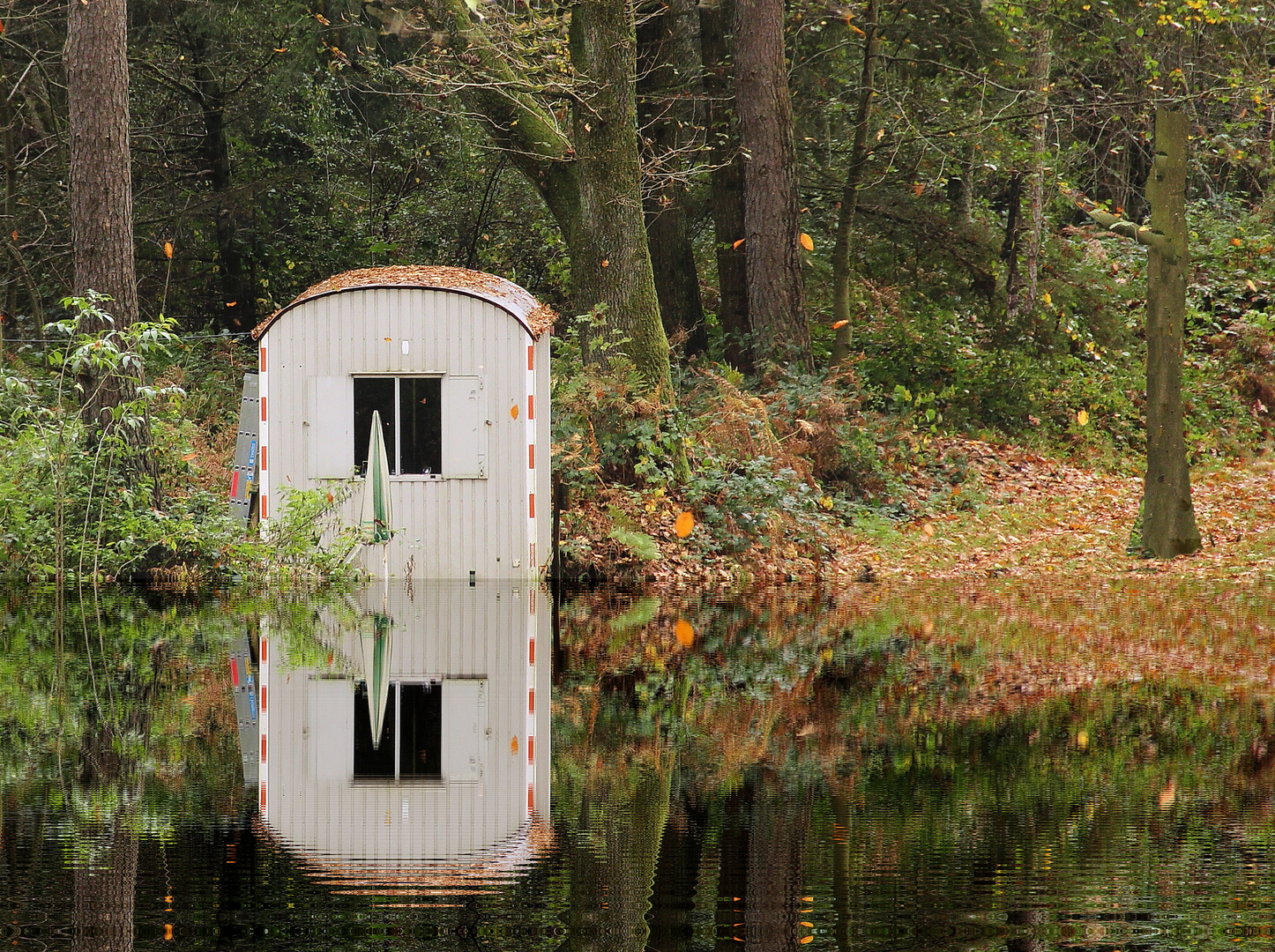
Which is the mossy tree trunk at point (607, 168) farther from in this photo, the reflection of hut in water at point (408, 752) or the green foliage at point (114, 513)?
the reflection of hut in water at point (408, 752)

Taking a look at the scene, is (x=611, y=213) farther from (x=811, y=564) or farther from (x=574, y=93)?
(x=811, y=564)

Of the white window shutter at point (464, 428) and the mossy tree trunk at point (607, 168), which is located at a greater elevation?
the mossy tree trunk at point (607, 168)

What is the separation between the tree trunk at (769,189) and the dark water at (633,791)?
395 inches

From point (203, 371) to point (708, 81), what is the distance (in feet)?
30.5

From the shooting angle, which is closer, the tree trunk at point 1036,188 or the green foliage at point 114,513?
the green foliage at point 114,513

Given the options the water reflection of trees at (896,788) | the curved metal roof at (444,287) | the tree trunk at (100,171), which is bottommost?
the water reflection of trees at (896,788)

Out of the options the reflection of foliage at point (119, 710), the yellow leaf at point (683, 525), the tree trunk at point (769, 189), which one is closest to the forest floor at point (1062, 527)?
the yellow leaf at point (683, 525)

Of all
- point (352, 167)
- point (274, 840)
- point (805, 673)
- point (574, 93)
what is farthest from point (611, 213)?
point (274, 840)

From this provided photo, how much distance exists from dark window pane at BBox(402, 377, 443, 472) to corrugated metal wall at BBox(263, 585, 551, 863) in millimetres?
3505

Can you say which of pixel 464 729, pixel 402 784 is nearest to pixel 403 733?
pixel 464 729

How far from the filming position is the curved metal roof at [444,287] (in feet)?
42.3

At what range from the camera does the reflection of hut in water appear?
4.18 meters

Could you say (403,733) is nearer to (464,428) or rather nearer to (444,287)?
(464,428)

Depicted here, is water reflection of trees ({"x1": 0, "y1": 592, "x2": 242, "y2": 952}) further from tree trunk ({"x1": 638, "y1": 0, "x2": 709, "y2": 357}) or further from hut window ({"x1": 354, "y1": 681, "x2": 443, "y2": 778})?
tree trunk ({"x1": 638, "y1": 0, "x2": 709, "y2": 357})
